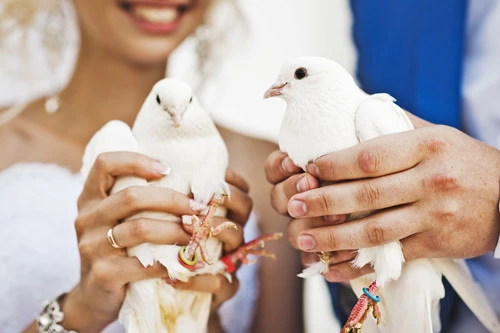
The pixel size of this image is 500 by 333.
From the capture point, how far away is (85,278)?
0.77 metres

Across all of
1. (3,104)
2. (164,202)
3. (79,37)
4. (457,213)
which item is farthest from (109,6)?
(457,213)

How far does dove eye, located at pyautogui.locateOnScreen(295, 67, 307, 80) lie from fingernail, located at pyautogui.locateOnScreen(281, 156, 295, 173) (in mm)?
102

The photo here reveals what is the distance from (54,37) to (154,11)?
30cm

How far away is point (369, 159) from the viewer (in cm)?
58

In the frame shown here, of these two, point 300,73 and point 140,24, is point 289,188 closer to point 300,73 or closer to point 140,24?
point 300,73

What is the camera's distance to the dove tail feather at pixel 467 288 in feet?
2.24

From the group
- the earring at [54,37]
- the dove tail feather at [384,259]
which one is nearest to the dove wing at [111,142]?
the dove tail feather at [384,259]

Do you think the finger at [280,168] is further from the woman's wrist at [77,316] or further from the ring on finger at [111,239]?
the woman's wrist at [77,316]

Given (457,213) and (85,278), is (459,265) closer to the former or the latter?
(457,213)

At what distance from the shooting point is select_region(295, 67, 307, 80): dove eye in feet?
2.08

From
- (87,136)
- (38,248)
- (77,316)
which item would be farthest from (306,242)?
(87,136)

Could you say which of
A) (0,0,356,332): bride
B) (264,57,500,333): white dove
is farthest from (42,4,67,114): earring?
(264,57,500,333): white dove

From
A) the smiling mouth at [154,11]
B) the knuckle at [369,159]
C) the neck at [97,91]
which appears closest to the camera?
the knuckle at [369,159]

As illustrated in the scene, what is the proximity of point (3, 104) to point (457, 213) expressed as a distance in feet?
3.61
